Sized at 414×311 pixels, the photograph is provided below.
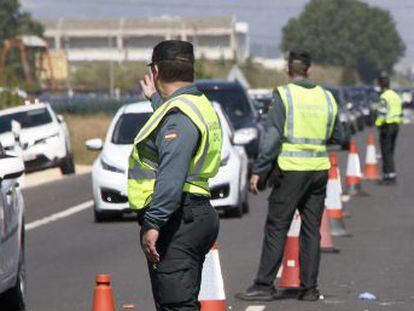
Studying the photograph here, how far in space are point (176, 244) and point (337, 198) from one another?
10.1 meters

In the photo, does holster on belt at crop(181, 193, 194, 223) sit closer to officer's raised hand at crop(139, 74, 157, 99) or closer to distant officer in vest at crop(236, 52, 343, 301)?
officer's raised hand at crop(139, 74, 157, 99)

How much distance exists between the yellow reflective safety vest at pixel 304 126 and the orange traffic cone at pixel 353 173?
11580 millimetres

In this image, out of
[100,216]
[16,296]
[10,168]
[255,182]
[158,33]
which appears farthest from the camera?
[158,33]

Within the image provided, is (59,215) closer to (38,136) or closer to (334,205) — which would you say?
(334,205)

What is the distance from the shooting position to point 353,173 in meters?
A: 24.8

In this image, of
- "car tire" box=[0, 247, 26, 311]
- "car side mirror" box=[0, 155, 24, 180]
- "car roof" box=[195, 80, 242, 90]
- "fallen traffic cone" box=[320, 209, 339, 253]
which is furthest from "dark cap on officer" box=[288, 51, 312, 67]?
"car roof" box=[195, 80, 242, 90]

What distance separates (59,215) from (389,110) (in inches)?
309

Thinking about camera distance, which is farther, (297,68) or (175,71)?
(297,68)

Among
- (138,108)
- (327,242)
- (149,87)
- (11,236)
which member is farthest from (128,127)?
(149,87)

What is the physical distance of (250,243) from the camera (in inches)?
695

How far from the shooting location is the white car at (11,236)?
10711mm

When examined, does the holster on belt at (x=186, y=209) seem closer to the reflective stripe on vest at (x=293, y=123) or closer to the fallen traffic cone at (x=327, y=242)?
the reflective stripe on vest at (x=293, y=123)

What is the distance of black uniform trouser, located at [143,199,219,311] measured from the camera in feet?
25.4

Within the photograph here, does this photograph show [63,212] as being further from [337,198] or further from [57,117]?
[57,117]
